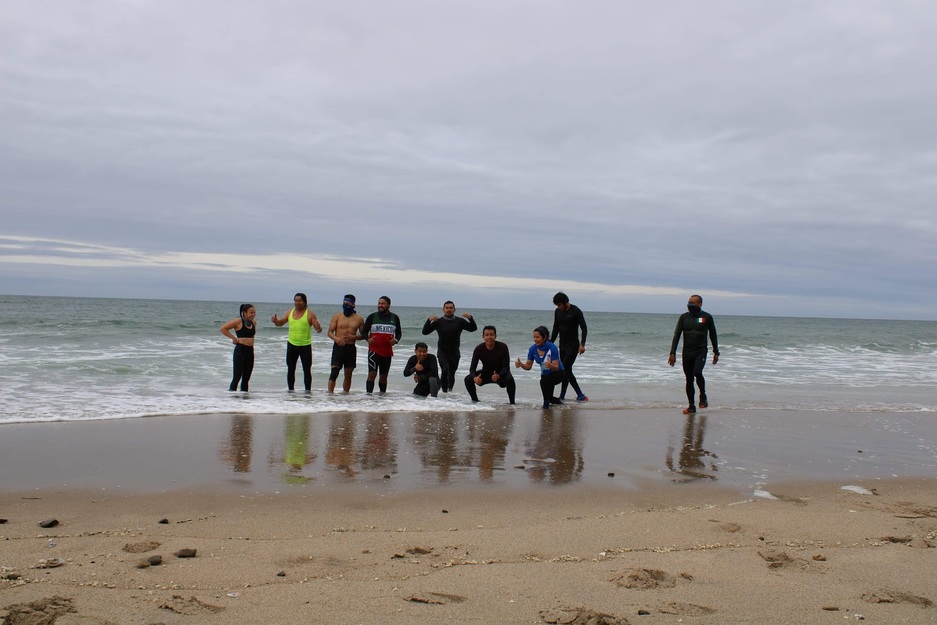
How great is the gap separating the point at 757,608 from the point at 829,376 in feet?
51.0

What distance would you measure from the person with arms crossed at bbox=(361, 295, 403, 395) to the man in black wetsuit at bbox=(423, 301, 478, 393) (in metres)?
0.54

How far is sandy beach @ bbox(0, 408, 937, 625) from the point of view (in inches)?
124

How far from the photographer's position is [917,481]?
6.15m

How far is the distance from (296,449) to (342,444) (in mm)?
503

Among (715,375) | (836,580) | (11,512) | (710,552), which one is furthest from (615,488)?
(715,375)

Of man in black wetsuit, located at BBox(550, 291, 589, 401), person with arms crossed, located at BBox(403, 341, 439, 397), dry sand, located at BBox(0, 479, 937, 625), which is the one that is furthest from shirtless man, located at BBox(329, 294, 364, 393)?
dry sand, located at BBox(0, 479, 937, 625)

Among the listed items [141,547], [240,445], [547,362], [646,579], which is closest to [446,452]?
[240,445]

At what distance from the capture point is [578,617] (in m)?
3.06

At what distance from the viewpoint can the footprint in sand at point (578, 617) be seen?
9.93ft

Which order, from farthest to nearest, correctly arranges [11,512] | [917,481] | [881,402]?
[881,402] < [917,481] < [11,512]

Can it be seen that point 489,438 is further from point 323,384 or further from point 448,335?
point 323,384

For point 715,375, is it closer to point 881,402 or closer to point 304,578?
point 881,402

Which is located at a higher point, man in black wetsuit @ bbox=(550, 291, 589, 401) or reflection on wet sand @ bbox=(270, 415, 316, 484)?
man in black wetsuit @ bbox=(550, 291, 589, 401)

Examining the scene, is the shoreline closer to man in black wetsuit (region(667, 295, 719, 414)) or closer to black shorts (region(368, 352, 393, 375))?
man in black wetsuit (region(667, 295, 719, 414))
